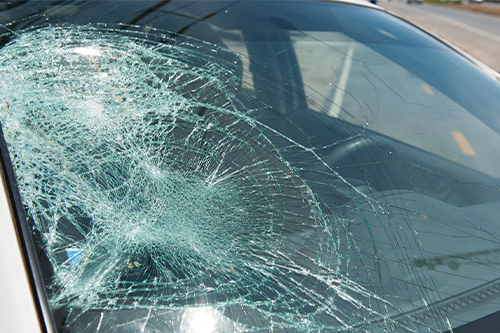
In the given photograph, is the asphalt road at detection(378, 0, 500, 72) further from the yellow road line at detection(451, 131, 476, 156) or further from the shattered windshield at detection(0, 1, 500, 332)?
the shattered windshield at detection(0, 1, 500, 332)

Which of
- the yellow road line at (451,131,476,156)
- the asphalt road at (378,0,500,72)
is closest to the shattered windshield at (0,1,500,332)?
the yellow road line at (451,131,476,156)

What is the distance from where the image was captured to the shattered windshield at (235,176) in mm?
905

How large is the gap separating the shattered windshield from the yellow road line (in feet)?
0.04

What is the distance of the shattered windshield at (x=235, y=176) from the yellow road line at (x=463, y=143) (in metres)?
0.01

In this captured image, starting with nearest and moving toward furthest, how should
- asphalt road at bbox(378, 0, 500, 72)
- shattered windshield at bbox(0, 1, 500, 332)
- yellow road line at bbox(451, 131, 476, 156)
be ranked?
1. shattered windshield at bbox(0, 1, 500, 332)
2. yellow road line at bbox(451, 131, 476, 156)
3. asphalt road at bbox(378, 0, 500, 72)

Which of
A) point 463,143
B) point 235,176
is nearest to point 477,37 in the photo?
point 463,143

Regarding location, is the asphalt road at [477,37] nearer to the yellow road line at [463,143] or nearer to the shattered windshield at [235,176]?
the yellow road line at [463,143]

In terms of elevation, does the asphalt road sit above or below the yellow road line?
below

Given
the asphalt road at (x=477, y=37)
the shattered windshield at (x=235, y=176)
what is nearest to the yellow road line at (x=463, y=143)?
the shattered windshield at (x=235, y=176)

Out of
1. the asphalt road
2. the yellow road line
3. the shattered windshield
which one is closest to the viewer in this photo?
the shattered windshield

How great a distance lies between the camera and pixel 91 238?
3.24 ft

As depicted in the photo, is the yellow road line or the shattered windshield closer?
the shattered windshield

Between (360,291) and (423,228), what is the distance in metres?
0.29

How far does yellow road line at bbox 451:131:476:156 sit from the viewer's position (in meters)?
1.37
